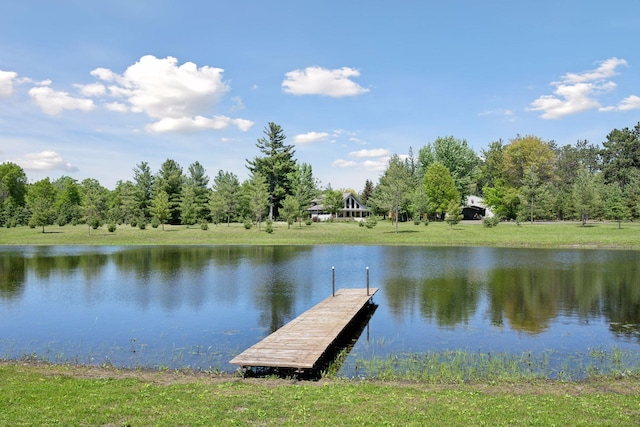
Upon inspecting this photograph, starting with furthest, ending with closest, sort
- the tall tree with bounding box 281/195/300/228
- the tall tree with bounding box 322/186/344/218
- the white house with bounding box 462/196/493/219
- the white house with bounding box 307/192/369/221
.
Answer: the white house with bounding box 307/192/369/221 → the tall tree with bounding box 322/186/344/218 → the white house with bounding box 462/196/493/219 → the tall tree with bounding box 281/195/300/228

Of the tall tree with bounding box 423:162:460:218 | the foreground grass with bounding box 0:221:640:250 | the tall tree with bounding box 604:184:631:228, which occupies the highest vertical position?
the tall tree with bounding box 423:162:460:218

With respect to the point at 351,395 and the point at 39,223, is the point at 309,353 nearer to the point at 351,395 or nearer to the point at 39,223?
the point at 351,395

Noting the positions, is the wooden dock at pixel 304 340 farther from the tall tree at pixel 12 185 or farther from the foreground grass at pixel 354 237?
the tall tree at pixel 12 185

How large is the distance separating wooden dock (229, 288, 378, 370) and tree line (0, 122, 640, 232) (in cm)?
5109

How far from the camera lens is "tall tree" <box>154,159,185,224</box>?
95.2m

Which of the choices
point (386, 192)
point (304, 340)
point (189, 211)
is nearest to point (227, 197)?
point (189, 211)

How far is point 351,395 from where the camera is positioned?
11633 mm

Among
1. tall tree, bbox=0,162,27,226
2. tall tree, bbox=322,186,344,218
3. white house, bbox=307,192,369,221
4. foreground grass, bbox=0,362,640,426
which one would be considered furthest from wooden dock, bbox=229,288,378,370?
tall tree, bbox=0,162,27,226

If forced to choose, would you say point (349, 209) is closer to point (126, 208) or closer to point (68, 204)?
point (126, 208)

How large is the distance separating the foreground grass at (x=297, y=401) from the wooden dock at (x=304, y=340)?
84 centimetres

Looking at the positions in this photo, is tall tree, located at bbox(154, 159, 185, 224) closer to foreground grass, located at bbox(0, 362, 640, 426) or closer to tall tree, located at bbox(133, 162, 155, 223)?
tall tree, located at bbox(133, 162, 155, 223)

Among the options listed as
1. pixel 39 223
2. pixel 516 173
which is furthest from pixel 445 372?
pixel 516 173

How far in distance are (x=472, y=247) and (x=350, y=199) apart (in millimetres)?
67938

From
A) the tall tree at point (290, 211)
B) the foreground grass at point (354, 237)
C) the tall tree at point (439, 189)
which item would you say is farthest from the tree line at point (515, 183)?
the tall tree at point (290, 211)
